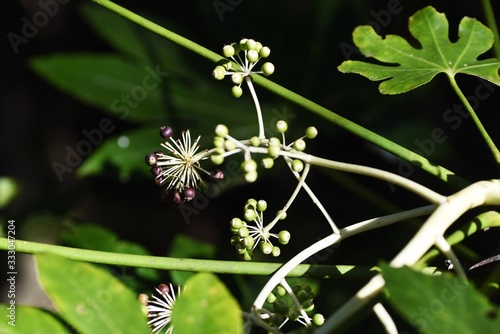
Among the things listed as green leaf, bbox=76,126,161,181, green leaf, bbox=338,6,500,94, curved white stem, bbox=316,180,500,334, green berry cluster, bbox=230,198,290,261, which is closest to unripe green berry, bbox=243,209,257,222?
green berry cluster, bbox=230,198,290,261

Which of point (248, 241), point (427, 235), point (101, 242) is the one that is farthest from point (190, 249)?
point (427, 235)

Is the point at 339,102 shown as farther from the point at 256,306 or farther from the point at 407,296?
the point at 407,296

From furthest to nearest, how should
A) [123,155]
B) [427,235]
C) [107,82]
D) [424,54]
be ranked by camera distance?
[107,82]
[123,155]
[424,54]
[427,235]

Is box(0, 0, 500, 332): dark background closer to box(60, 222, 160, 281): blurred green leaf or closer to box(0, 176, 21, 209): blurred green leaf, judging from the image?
box(0, 176, 21, 209): blurred green leaf

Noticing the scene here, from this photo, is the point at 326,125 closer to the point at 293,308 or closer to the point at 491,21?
the point at 491,21

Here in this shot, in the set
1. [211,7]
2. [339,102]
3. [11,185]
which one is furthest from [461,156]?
[11,185]

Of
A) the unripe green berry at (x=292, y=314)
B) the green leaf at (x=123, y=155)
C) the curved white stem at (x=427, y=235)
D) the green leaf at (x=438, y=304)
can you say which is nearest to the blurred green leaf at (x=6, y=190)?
the green leaf at (x=123, y=155)
